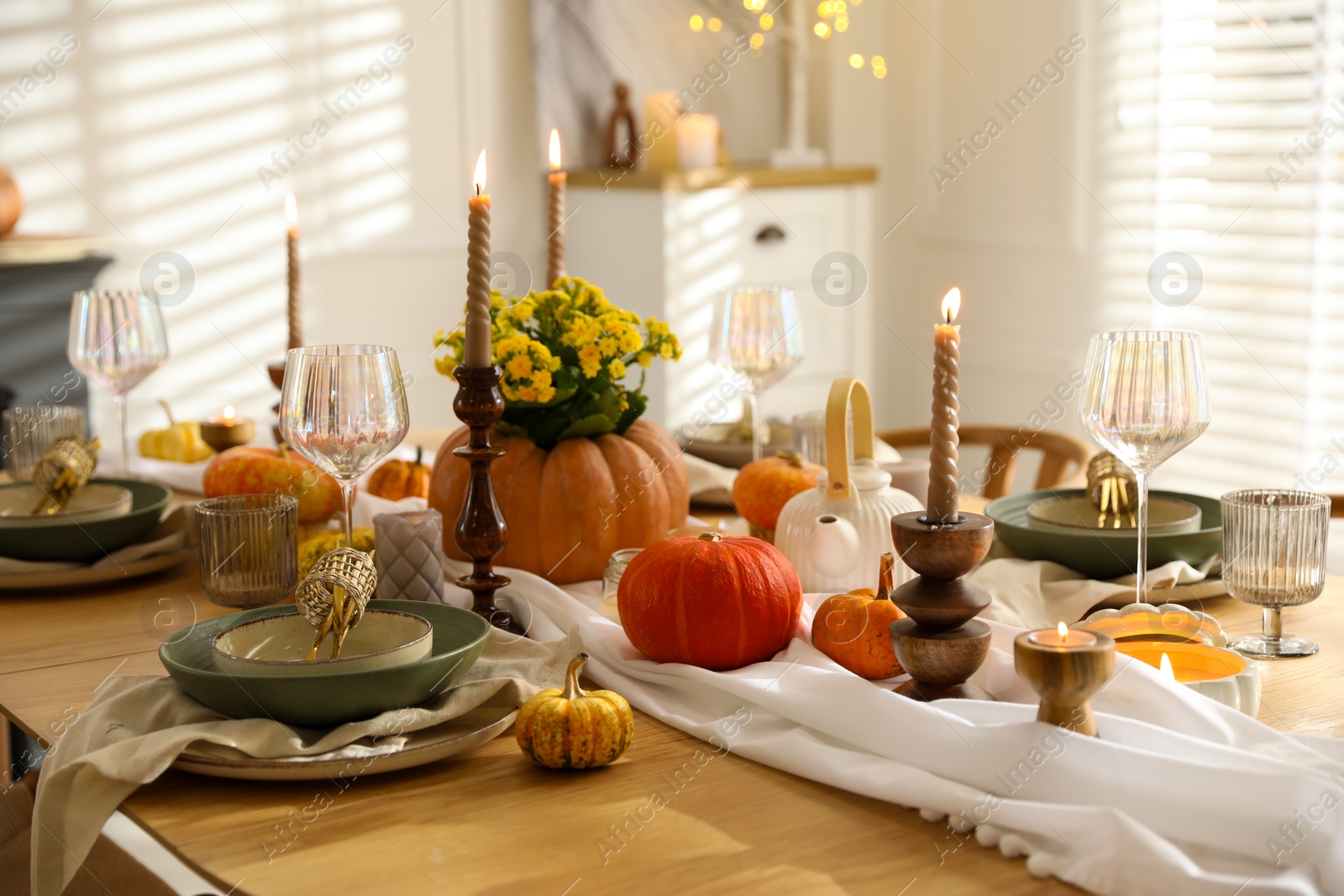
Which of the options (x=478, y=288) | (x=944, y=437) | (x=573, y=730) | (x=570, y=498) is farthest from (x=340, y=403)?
(x=944, y=437)

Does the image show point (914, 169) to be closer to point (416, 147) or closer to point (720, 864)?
point (416, 147)

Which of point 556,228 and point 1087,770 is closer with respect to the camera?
point 1087,770

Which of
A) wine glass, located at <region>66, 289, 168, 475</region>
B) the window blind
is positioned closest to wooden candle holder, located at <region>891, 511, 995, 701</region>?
wine glass, located at <region>66, 289, 168, 475</region>

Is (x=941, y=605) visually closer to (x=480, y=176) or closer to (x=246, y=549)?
(x=480, y=176)

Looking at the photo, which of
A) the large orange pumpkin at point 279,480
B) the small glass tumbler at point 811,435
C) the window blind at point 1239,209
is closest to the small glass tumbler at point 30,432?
the large orange pumpkin at point 279,480

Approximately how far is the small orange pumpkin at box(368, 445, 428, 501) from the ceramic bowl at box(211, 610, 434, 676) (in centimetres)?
63

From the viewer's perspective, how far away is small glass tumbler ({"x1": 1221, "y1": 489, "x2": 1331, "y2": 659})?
1244 mm

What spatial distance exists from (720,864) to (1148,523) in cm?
82

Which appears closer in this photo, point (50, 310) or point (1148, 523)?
point (1148, 523)

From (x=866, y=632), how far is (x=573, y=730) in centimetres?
28

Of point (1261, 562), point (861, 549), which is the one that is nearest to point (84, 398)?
point (861, 549)

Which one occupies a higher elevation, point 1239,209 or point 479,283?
point 1239,209

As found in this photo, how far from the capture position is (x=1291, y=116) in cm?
316

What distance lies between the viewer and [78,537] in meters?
1.55
